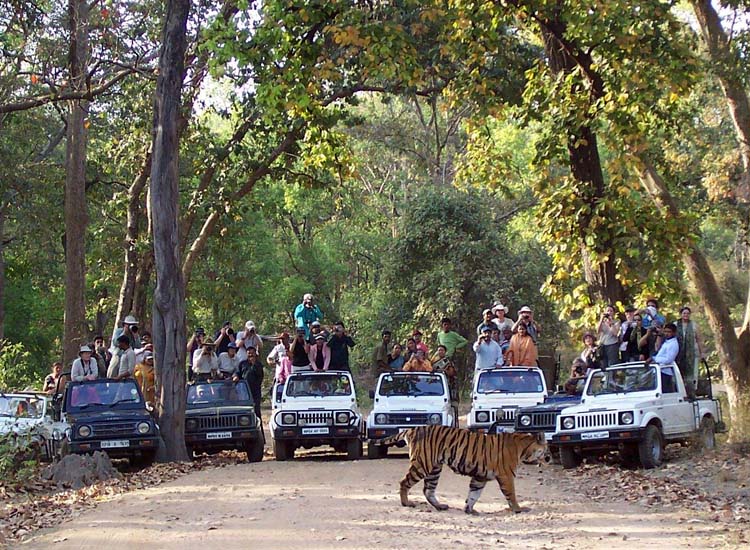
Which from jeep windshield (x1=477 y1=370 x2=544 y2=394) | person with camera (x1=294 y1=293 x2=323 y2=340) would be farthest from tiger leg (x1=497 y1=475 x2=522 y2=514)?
person with camera (x1=294 y1=293 x2=323 y2=340)

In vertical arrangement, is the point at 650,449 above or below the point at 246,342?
below

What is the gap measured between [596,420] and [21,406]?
370 inches

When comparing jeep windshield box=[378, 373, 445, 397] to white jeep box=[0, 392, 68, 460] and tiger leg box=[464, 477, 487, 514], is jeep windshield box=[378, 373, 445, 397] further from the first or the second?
tiger leg box=[464, 477, 487, 514]

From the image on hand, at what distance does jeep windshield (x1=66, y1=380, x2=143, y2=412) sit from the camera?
18922 mm

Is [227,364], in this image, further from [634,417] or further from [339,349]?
[634,417]

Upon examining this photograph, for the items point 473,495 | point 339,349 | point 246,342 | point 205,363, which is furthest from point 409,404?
point 473,495

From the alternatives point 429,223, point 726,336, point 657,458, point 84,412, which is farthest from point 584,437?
point 429,223

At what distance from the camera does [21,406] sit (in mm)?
18703

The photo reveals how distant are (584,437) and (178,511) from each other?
659 cm

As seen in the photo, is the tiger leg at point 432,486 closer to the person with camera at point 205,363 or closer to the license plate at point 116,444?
the license plate at point 116,444

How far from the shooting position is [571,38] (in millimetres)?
18438

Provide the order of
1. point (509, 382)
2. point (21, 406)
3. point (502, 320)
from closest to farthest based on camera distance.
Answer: point (21, 406)
point (509, 382)
point (502, 320)

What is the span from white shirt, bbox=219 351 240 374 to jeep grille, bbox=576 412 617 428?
7.86m

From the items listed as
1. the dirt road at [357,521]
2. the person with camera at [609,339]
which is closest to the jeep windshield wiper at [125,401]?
the dirt road at [357,521]
